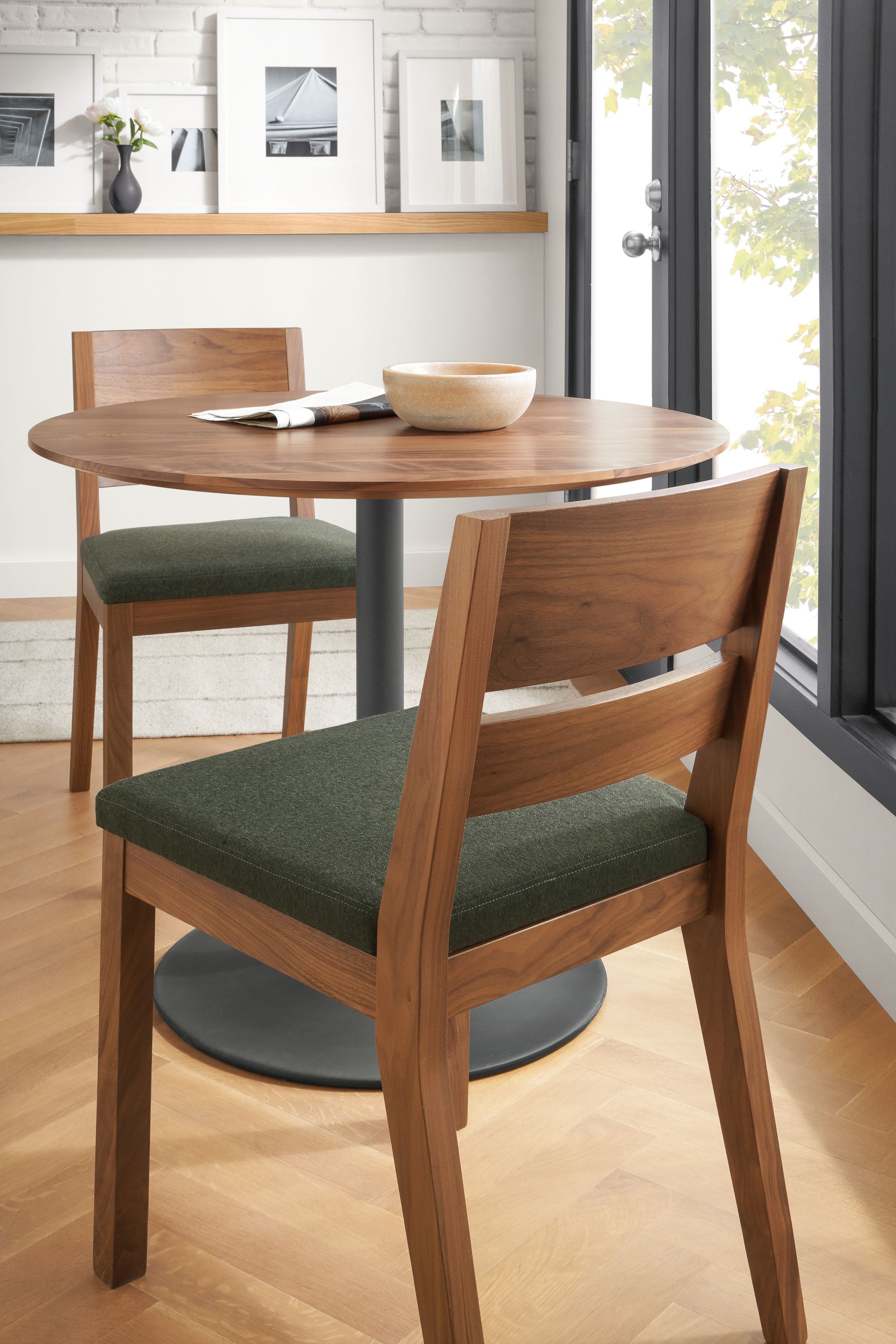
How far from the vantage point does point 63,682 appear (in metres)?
3.03

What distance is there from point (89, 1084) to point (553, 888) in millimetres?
785

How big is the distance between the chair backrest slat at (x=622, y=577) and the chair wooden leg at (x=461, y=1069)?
62 centimetres

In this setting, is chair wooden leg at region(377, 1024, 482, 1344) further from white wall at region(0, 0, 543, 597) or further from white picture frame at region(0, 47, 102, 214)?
white picture frame at region(0, 47, 102, 214)

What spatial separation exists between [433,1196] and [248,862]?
0.93ft

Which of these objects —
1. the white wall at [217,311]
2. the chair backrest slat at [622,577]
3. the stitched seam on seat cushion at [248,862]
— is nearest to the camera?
the chair backrest slat at [622,577]

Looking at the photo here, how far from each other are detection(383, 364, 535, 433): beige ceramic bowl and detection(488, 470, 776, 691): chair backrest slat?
0.55 m

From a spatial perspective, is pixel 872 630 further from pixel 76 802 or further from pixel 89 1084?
pixel 76 802

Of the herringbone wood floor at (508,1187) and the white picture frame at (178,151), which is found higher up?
the white picture frame at (178,151)

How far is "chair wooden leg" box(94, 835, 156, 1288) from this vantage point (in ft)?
3.69

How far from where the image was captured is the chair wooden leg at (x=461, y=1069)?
1.37 metres

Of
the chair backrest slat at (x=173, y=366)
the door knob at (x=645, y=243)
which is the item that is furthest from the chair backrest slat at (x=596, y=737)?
the door knob at (x=645, y=243)

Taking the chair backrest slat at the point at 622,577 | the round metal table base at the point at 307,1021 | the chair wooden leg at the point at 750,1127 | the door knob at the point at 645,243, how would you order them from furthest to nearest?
1. the door knob at the point at 645,243
2. the round metal table base at the point at 307,1021
3. the chair wooden leg at the point at 750,1127
4. the chair backrest slat at the point at 622,577

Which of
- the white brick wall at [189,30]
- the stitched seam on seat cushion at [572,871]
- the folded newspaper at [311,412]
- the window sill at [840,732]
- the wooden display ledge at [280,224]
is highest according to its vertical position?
the white brick wall at [189,30]

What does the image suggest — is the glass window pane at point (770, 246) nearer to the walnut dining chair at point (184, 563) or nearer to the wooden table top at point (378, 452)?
the wooden table top at point (378, 452)
